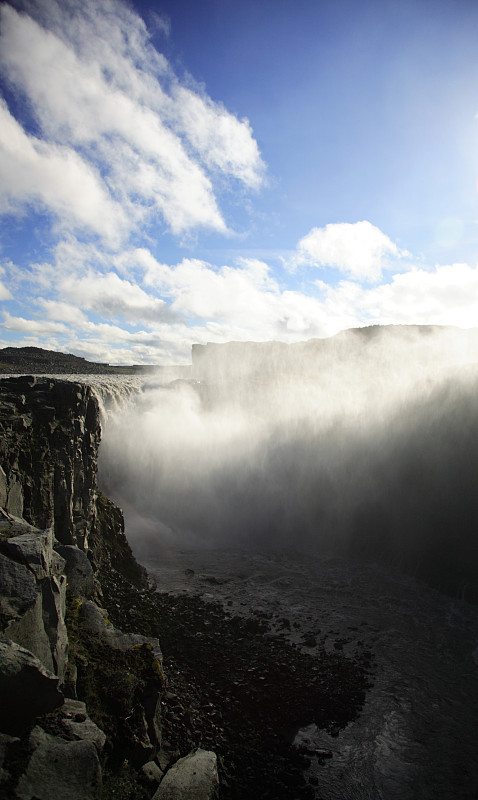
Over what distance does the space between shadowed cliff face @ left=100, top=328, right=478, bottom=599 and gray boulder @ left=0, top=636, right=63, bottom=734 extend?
71.9ft

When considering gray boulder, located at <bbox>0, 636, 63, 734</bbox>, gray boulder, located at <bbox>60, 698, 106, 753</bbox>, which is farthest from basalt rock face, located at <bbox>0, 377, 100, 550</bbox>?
gray boulder, located at <bbox>0, 636, 63, 734</bbox>

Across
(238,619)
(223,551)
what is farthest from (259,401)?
(238,619)

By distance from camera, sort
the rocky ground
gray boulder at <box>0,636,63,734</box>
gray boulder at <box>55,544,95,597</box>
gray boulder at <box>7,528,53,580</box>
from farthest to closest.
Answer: gray boulder at <box>55,544,95,597</box> → the rocky ground → gray boulder at <box>7,528,53,580</box> → gray boulder at <box>0,636,63,734</box>

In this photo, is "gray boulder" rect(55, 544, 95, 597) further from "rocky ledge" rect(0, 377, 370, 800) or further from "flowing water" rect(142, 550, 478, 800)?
"flowing water" rect(142, 550, 478, 800)

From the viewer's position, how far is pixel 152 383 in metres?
55.3

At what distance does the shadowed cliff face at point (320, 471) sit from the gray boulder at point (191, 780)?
62.0 feet

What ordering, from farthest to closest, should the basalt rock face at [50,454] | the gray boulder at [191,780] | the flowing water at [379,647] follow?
the basalt rock face at [50,454] → the flowing water at [379,647] → the gray boulder at [191,780]

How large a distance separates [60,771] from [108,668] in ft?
10.4

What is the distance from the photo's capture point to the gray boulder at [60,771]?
515 centimetres

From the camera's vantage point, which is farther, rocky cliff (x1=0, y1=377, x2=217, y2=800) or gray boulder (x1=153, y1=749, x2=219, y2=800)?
gray boulder (x1=153, y1=749, x2=219, y2=800)

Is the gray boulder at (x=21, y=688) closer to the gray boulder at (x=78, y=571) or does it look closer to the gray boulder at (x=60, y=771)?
the gray boulder at (x=60, y=771)

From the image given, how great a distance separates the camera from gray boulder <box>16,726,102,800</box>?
515 centimetres

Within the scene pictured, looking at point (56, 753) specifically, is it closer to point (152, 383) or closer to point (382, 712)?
point (382, 712)

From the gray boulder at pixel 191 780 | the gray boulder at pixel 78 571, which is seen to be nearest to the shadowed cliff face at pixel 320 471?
the gray boulder at pixel 78 571
